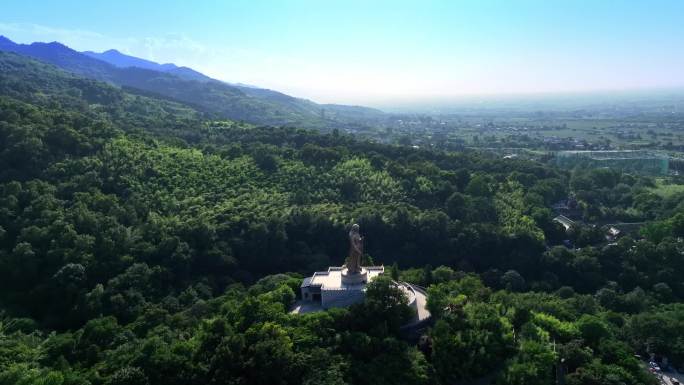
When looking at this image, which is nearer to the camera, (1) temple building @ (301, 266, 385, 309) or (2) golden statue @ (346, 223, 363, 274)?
(1) temple building @ (301, 266, 385, 309)

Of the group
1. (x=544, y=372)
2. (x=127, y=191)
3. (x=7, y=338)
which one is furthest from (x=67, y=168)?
(x=544, y=372)

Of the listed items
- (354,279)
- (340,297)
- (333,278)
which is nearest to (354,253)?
(354,279)

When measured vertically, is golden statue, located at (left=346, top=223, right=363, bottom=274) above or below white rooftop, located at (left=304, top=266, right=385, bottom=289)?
above

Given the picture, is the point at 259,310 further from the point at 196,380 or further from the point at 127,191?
the point at 127,191

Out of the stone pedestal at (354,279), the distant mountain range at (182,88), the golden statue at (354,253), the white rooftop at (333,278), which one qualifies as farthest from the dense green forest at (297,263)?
the distant mountain range at (182,88)

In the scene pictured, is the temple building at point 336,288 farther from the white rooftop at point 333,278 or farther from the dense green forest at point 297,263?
the dense green forest at point 297,263

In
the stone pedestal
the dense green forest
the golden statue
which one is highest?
the golden statue

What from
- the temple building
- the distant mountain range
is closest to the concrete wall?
the temple building

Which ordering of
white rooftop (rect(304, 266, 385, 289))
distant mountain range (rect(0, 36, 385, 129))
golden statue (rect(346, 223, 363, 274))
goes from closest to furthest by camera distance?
golden statue (rect(346, 223, 363, 274)), white rooftop (rect(304, 266, 385, 289)), distant mountain range (rect(0, 36, 385, 129))

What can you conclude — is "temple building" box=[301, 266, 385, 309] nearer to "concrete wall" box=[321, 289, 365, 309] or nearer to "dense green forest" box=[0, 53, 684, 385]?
"concrete wall" box=[321, 289, 365, 309]
